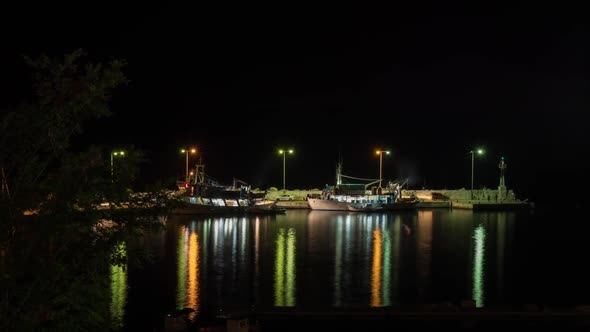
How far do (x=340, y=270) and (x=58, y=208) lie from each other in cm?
1515

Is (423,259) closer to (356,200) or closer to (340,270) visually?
(340,270)

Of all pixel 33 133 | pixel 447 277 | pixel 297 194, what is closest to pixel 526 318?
pixel 447 277

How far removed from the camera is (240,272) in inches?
747

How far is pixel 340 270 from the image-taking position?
19.6 metres

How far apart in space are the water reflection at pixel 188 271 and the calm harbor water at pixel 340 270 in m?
0.03

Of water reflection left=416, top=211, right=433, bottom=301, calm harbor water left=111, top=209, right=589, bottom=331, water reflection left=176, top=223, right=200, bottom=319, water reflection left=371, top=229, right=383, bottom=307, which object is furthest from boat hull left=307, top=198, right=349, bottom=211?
water reflection left=176, top=223, right=200, bottom=319

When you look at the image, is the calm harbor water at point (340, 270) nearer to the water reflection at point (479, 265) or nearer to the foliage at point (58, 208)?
the water reflection at point (479, 265)

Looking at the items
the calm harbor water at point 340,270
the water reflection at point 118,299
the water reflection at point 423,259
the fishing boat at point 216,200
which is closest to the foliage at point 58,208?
the water reflection at point 118,299

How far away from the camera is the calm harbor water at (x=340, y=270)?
1506 cm

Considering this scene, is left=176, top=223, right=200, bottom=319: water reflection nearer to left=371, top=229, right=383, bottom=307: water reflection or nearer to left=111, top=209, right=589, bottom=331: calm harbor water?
left=111, top=209, right=589, bottom=331: calm harbor water

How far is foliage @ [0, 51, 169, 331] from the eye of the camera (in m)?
5.18

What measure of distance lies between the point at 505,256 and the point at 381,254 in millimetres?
5055

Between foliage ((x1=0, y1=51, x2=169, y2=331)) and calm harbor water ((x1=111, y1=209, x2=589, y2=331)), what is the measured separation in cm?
669

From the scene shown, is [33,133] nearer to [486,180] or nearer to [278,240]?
[278,240]
